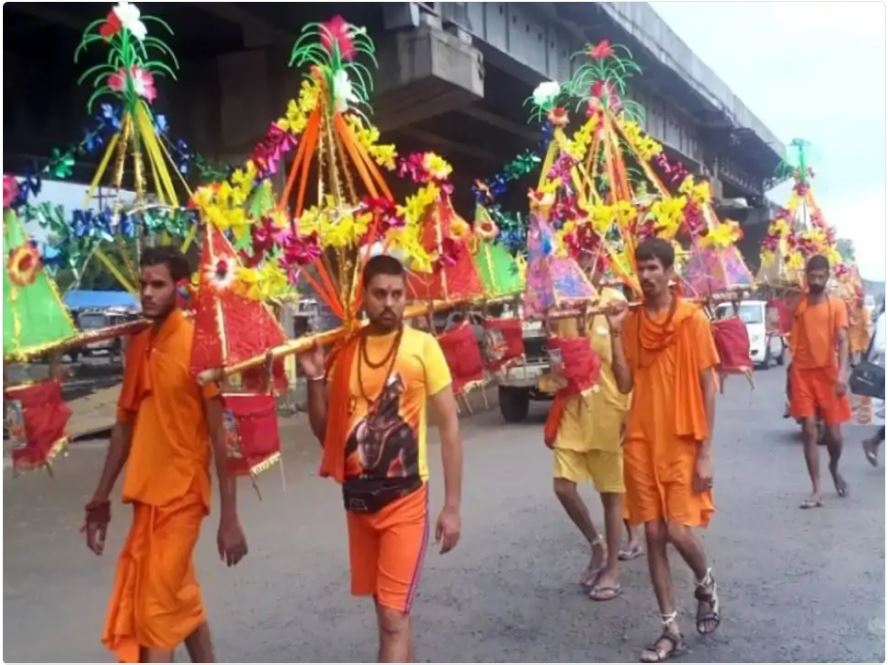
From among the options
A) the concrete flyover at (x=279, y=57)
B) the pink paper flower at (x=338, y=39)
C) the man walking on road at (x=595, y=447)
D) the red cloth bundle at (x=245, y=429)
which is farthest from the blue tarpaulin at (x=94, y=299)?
the man walking on road at (x=595, y=447)

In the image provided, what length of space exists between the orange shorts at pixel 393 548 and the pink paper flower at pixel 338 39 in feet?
6.48

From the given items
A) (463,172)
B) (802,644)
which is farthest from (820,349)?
(463,172)

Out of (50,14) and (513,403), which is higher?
(50,14)

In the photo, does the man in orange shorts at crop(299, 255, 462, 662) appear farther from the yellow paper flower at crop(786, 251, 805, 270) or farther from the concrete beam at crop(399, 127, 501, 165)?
the concrete beam at crop(399, 127, 501, 165)

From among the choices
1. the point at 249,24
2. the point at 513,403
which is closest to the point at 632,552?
the point at 513,403

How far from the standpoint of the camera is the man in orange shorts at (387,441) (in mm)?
3842

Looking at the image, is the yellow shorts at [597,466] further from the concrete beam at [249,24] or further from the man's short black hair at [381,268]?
the concrete beam at [249,24]

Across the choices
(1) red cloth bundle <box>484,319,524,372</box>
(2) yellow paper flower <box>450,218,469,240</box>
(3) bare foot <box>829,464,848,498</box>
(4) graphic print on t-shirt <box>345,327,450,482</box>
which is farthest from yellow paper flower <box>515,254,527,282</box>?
(3) bare foot <box>829,464,848,498</box>

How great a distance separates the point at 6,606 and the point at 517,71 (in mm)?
Answer: 10464

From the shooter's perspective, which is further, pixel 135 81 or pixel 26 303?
pixel 135 81

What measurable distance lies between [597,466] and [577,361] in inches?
27.1

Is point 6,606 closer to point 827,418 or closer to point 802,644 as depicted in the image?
point 802,644

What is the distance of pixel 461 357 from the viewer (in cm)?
480

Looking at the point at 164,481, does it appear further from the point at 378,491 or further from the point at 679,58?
the point at 679,58
